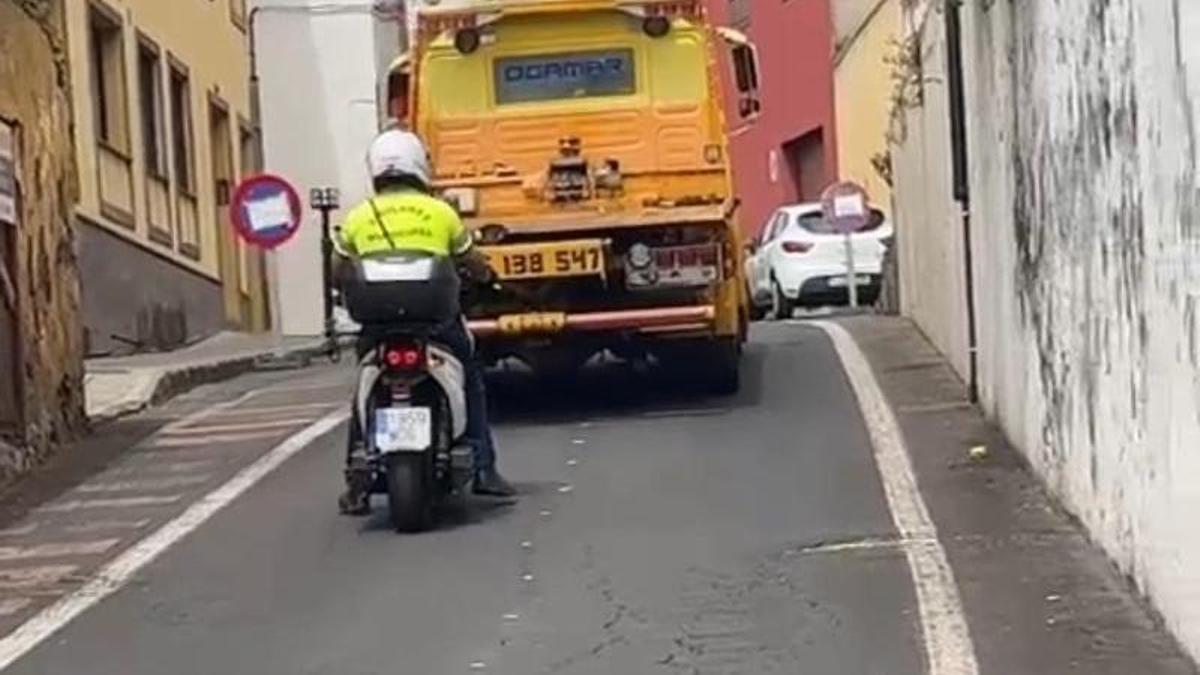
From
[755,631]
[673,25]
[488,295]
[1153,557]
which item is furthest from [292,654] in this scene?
[673,25]

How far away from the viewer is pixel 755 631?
360 inches

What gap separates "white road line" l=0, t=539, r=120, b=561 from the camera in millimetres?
11977

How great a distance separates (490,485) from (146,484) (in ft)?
8.18

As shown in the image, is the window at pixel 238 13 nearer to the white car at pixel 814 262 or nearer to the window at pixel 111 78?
the window at pixel 111 78

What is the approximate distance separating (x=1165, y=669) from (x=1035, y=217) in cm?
391

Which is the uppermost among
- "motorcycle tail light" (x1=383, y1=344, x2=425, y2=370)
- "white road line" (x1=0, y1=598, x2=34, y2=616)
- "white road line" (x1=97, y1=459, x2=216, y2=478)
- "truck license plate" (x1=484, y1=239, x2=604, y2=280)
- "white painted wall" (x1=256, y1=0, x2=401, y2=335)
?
"white painted wall" (x1=256, y1=0, x2=401, y2=335)

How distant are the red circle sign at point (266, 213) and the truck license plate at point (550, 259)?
10.1 m

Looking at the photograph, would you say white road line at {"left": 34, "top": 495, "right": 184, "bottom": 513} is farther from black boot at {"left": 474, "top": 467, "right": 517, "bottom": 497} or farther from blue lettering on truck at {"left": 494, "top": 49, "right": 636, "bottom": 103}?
blue lettering on truck at {"left": 494, "top": 49, "right": 636, "bottom": 103}

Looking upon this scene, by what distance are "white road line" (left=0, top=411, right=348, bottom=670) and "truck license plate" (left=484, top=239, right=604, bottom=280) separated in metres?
1.53

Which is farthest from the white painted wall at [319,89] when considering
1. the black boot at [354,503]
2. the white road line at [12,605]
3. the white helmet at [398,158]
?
the white road line at [12,605]

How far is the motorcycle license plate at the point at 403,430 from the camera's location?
38.5ft

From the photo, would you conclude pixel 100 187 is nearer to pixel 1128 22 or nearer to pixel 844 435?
pixel 844 435

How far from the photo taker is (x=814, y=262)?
105 feet

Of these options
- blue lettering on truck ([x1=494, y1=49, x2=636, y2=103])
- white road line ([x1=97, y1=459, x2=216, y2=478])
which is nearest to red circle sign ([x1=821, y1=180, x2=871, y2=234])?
blue lettering on truck ([x1=494, y1=49, x2=636, y2=103])
